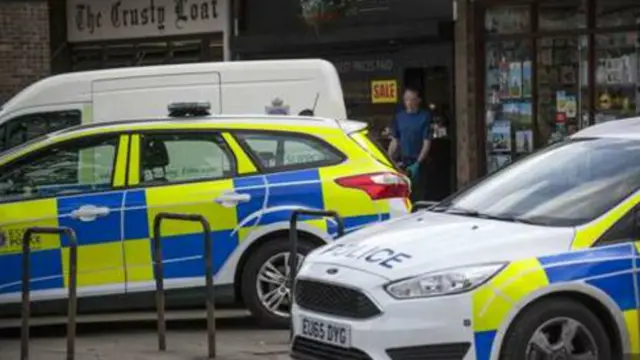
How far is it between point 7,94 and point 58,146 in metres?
11.3

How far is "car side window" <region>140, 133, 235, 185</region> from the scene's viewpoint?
8773 mm

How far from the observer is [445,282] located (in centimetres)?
563

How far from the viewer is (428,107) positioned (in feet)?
50.3

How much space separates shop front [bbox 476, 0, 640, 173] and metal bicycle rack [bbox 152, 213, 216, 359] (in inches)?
294

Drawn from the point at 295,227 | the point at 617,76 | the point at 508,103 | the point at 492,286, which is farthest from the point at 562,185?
the point at 508,103

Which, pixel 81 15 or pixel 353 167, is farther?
pixel 81 15

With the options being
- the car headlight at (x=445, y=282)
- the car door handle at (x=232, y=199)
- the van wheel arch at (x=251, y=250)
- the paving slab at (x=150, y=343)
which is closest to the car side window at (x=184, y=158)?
the car door handle at (x=232, y=199)

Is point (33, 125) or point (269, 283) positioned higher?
point (33, 125)

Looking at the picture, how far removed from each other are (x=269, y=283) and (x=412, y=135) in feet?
19.4

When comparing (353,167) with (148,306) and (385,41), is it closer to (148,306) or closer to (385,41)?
(148,306)

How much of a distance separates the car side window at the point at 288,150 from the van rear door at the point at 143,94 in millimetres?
2559

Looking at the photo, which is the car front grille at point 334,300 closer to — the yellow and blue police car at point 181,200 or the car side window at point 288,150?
the yellow and blue police car at point 181,200

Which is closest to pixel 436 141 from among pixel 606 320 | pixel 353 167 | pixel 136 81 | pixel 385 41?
pixel 385 41

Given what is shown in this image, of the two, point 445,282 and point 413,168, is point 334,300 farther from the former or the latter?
point 413,168
